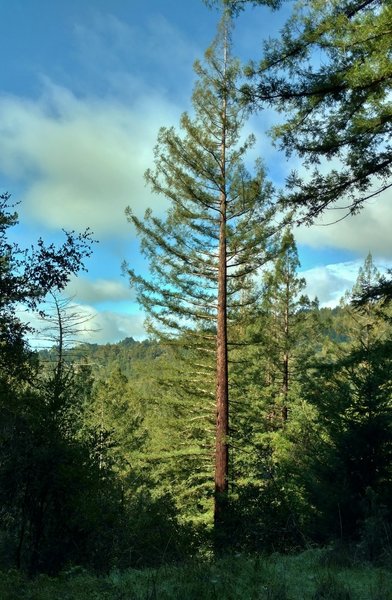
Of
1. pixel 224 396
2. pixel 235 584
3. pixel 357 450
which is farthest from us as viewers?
pixel 224 396

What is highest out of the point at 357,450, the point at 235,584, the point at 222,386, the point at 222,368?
the point at 222,368

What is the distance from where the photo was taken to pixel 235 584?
3.68 meters

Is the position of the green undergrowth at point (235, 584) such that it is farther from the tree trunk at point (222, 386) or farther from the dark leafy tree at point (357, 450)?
the tree trunk at point (222, 386)

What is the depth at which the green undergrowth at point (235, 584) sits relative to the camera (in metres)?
3.37

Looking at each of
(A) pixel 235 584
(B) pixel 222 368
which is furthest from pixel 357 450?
(B) pixel 222 368

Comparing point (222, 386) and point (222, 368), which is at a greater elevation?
point (222, 368)

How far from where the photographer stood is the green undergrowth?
3.37 meters

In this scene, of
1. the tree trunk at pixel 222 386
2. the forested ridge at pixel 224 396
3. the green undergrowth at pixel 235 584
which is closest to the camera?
the green undergrowth at pixel 235 584

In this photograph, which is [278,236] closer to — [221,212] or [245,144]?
[221,212]

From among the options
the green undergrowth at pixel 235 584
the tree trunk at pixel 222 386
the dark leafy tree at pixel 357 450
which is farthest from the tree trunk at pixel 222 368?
the green undergrowth at pixel 235 584

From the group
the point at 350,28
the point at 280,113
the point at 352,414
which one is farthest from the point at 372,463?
the point at 350,28

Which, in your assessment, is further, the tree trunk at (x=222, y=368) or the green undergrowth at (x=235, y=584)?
the tree trunk at (x=222, y=368)

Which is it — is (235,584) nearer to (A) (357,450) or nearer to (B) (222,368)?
(A) (357,450)

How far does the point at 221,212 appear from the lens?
14094 mm
